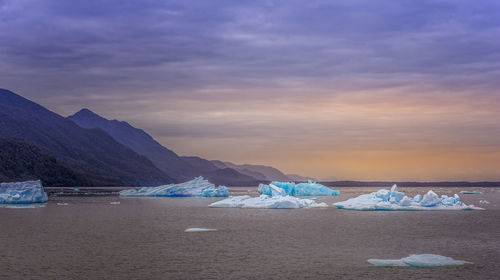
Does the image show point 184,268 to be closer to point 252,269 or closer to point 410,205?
point 252,269

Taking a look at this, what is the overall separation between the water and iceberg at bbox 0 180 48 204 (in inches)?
1189

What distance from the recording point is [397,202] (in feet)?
174

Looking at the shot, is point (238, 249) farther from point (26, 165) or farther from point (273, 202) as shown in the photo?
point (26, 165)

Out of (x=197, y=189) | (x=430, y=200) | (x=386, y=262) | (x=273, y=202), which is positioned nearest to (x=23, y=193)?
(x=197, y=189)

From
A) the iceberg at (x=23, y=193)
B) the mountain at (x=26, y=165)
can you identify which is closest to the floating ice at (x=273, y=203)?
the iceberg at (x=23, y=193)

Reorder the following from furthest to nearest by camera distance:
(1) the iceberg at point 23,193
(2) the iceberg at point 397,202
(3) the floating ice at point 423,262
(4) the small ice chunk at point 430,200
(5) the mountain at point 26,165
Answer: (5) the mountain at point 26,165 → (1) the iceberg at point 23,193 → (4) the small ice chunk at point 430,200 → (2) the iceberg at point 397,202 → (3) the floating ice at point 423,262

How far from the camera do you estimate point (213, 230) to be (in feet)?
119

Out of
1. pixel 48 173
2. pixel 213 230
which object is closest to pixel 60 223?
pixel 213 230

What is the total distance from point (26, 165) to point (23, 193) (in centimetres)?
11997

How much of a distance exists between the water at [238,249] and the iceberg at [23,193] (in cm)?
3021

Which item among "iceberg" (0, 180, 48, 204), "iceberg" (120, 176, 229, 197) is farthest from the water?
"iceberg" (120, 176, 229, 197)

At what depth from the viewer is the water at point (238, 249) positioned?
20219 millimetres

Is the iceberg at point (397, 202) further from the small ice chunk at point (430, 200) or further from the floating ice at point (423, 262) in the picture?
the floating ice at point (423, 262)

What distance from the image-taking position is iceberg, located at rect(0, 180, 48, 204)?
2832 inches
